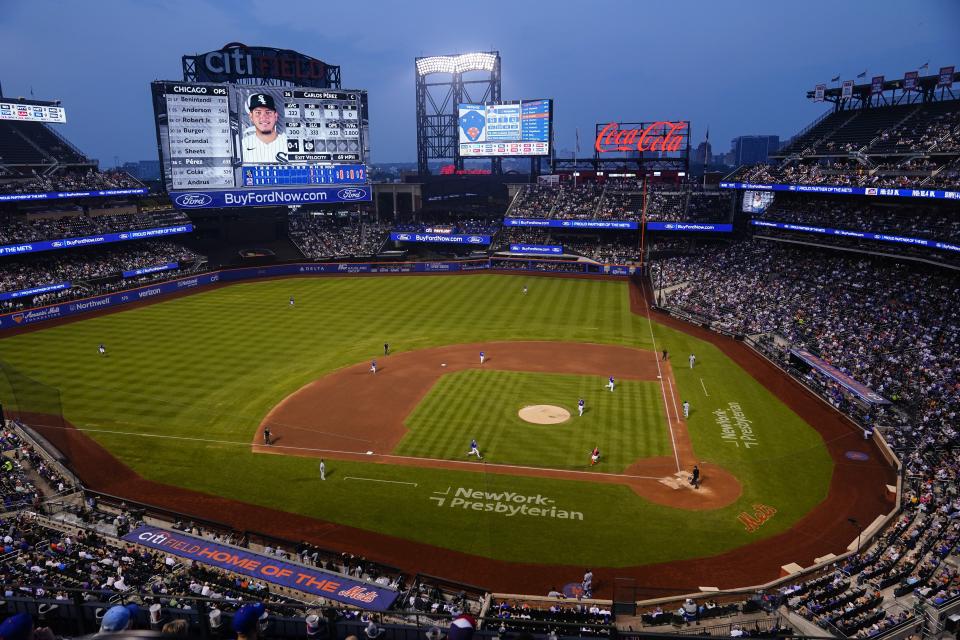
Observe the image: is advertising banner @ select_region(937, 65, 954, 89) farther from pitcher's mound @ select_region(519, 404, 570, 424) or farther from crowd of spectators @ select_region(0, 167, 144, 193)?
crowd of spectators @ select_region(0, 167, 144, 193)

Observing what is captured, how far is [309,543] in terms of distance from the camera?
69.7 feet

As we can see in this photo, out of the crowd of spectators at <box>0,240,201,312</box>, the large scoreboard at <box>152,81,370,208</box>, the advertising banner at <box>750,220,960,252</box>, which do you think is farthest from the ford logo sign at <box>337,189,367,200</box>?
the advertising banner at <box>750,220,960,252</box>

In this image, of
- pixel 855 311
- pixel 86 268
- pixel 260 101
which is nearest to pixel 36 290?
pixel 86 268

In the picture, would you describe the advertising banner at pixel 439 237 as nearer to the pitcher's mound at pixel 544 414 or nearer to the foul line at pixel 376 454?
the pitcher's mound at pixel 544 414

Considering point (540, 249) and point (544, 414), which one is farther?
point (540, 249)

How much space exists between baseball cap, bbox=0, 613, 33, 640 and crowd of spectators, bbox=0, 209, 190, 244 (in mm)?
66689

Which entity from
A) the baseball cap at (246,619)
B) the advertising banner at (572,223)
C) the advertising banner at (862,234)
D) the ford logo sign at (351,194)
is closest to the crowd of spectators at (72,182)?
the ford logo sign at (351,194)

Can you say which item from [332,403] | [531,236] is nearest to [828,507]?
[332,403]

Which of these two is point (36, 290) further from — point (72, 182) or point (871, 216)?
point (871, 216)

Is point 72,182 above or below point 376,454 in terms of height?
above

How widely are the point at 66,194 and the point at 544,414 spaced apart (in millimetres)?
57498

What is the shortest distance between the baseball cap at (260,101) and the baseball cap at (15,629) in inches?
2927

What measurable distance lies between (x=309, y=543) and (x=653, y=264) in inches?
2314

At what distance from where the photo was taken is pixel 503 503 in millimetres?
23750
